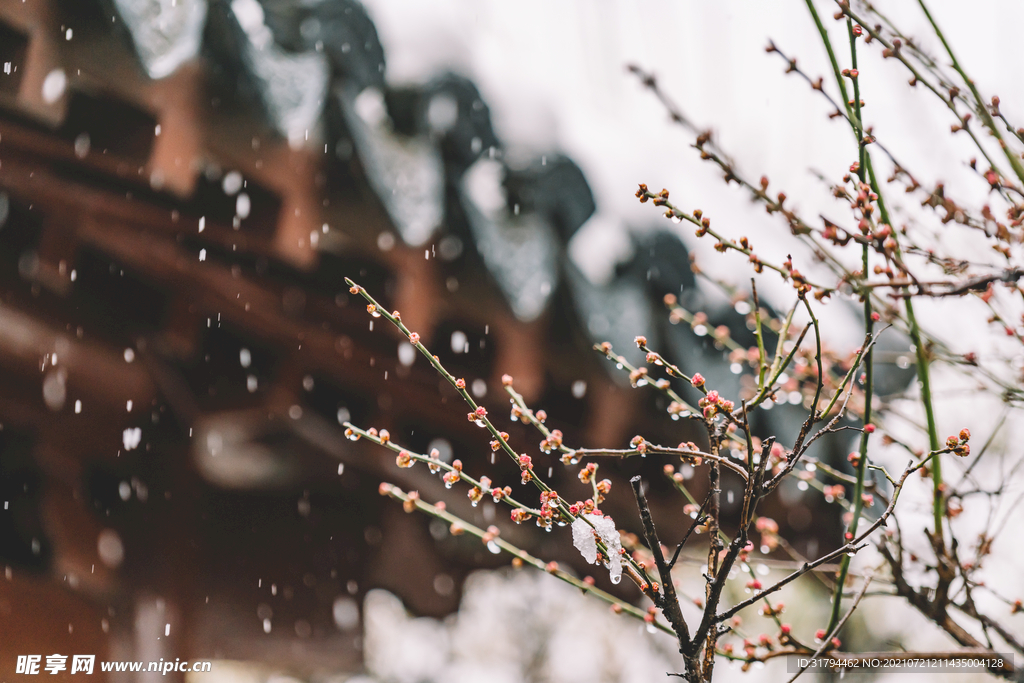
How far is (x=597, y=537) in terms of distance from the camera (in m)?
0.52

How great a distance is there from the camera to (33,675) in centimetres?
153

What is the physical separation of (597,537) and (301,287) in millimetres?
1362

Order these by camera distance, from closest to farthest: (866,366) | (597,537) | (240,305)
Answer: (597,537), (866,366), (240,305)

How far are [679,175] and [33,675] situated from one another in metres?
2.22

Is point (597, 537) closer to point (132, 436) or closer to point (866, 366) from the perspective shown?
point (866, 366)

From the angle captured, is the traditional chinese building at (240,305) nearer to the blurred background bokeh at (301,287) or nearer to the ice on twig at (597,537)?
the blurred background bokeh at (301,287)

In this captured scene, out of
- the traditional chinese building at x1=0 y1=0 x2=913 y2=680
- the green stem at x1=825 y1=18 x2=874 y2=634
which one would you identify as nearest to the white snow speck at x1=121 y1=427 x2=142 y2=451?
the traditional chinese building at x1=0 y1=0 x2=913 y2=680

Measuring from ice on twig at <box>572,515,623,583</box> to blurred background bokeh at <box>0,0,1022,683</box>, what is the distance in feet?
2.37

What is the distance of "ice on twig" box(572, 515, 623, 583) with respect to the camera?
51cm

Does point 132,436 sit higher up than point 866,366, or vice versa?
point 132,436

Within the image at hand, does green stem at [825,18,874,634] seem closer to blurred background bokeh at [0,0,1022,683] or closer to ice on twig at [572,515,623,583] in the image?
ice on twig at [572,515,623,583]

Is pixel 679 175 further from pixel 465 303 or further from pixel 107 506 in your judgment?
pixel 107 506

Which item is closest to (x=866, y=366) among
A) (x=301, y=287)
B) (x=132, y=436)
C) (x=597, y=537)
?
(x=597, y=537)

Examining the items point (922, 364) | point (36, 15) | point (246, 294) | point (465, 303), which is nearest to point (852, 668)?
point (922, 364)
